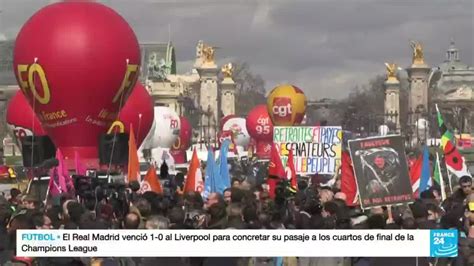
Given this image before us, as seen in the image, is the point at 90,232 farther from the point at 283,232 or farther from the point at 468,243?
the point at 468,243

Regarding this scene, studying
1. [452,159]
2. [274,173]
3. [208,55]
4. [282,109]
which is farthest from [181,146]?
[208,55]

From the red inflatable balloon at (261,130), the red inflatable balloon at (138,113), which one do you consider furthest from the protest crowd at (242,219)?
the red inflatable balloon at (261,130)

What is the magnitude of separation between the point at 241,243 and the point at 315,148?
15.1 meters

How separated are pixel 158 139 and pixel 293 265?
140ft

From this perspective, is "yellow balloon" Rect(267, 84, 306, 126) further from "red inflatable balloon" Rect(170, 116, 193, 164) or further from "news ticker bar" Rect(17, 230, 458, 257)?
"news ticker bar" Rect(17, 230, 458, 257)

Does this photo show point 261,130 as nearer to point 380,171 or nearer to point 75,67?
point 75,67

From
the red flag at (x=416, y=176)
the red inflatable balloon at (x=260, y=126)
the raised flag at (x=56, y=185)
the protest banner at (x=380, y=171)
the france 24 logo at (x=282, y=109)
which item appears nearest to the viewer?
the protest banner at (x=380, y=171)

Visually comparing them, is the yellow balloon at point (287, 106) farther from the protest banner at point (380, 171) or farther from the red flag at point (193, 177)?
the protest banner at point (380, 171)

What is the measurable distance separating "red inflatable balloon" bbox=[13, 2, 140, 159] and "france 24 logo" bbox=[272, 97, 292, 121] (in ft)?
106

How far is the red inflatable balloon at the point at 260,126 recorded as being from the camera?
207 feet

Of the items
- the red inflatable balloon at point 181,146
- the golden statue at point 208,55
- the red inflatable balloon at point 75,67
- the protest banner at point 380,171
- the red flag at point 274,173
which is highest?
the golden statue at point 208,55

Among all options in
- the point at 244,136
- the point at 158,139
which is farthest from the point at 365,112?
the point at 158,139

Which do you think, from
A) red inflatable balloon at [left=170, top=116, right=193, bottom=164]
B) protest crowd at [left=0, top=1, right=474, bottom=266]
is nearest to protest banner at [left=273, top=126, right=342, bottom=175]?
protest crowd at [left=0, top=1, right=474, bottom=266]

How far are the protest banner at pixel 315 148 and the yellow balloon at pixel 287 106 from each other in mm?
33205
